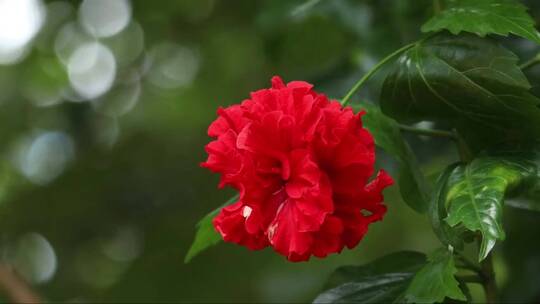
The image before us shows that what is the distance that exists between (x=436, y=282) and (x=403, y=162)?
210 mm

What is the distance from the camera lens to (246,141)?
118 cm

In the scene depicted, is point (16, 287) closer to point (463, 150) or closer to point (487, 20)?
point (463, 150)

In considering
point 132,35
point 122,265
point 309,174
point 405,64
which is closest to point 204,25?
point 132,35

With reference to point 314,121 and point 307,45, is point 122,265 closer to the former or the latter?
point 307,45

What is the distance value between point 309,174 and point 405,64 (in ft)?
0.92

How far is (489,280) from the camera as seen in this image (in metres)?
1.42

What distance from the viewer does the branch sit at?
1.83 metres

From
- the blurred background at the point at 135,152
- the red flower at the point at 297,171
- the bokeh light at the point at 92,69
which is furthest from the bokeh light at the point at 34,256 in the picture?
the red flower at the point at 297,171

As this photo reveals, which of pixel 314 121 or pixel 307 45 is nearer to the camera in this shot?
pixel 314 121

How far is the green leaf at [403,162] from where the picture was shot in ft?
4.58

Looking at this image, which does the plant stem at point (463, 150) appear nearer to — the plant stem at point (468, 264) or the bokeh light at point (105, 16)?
the plant stem at point (468, 264)

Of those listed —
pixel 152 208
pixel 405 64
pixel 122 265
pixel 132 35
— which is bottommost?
pixel 122 265

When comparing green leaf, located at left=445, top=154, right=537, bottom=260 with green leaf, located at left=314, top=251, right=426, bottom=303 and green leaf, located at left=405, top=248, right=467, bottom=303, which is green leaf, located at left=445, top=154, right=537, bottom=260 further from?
green leaf, located at left=314, top=251, right=426, bottom=303

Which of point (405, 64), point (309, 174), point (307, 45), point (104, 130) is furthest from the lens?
point (104, 130)
